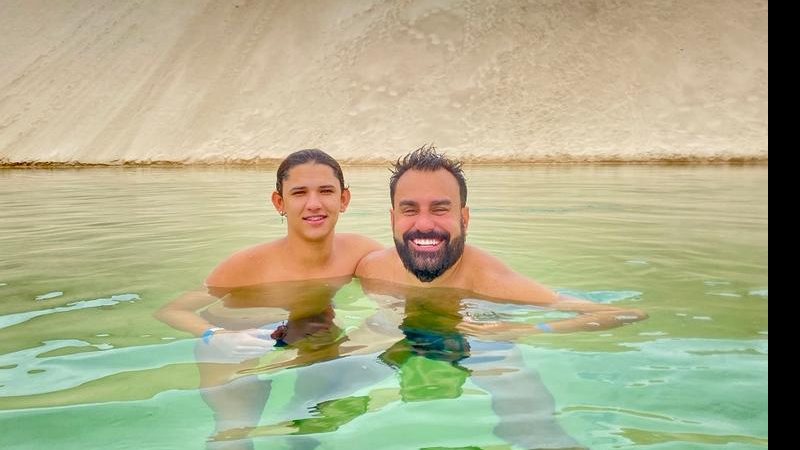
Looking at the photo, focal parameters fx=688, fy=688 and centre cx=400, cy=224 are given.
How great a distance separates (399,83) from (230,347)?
38.8 metres

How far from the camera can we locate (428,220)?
3.81 meters

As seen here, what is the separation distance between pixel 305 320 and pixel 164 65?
45270mm

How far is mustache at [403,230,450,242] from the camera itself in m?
3.83

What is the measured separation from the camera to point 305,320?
4.04 meters

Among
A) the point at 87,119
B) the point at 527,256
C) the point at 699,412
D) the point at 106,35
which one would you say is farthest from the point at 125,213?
the point at 106,35

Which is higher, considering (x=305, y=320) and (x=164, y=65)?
(x=164, y=65)

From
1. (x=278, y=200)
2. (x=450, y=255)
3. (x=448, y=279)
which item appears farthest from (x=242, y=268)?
(x=450, y=255)

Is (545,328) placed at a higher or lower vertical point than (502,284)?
lower

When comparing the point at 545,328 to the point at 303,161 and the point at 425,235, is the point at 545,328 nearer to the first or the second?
the point at 425,235

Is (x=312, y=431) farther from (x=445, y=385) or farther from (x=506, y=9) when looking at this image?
(x=506, y=9)

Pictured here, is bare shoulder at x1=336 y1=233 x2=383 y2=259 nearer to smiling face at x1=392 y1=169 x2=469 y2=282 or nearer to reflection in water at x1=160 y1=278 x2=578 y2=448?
reflection in water at x1=160 y1=278 x2=578 y2=448

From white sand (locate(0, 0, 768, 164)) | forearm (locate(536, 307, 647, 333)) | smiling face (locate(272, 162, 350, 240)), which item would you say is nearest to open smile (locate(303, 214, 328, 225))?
smiling face (locate(272, 162, 350, 240))
